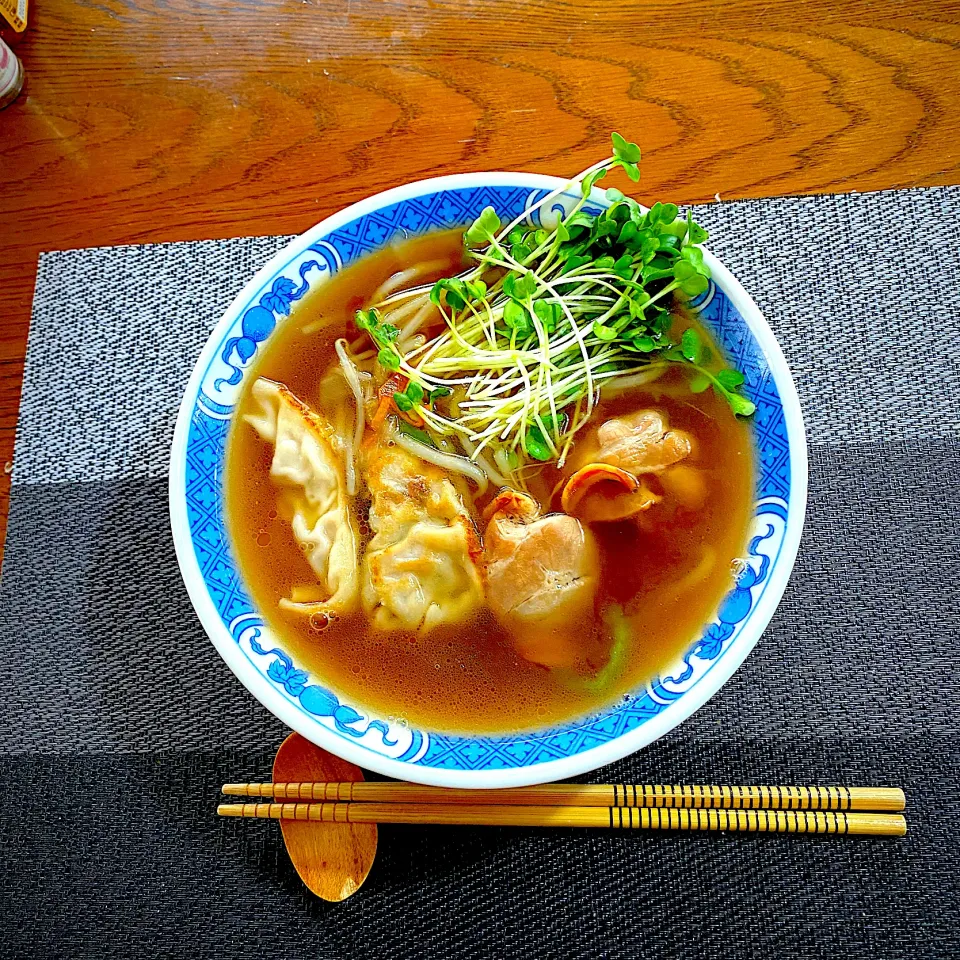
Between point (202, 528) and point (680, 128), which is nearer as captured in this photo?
point (202, 528)

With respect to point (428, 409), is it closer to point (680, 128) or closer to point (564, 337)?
point (564, 337)

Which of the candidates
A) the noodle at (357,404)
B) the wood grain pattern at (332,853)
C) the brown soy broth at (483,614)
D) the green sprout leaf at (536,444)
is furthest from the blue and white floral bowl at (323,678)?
the green sprout leaf at (536,444)

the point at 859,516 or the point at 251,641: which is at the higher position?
the point at 859,516

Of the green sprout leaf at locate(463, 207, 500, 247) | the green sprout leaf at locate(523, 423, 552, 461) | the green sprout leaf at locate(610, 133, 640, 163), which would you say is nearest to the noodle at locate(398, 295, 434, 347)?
the green sprout leaf at locate(463, 207, 500, 247)

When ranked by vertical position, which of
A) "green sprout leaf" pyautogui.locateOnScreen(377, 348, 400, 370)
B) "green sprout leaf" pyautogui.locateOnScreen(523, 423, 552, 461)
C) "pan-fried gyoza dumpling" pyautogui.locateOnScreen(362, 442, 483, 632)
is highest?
"green sprout leaf" pyautogui.locateOnScreen(377, 348, 400, 370)

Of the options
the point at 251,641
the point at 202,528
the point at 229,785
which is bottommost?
the point at 229,785

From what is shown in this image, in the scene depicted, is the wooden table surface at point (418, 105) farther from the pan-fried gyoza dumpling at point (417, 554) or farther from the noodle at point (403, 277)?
the pan-fried gyoza dumpling at point (417, 554)

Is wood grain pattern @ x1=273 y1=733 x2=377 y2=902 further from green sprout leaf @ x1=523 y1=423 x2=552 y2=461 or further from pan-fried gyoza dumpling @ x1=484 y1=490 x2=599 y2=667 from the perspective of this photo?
green sprout leaf @ x1=523 y1=423 x2=552 y2=461

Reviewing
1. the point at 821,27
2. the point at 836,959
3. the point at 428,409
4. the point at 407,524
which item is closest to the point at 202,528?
the point at 407,524
